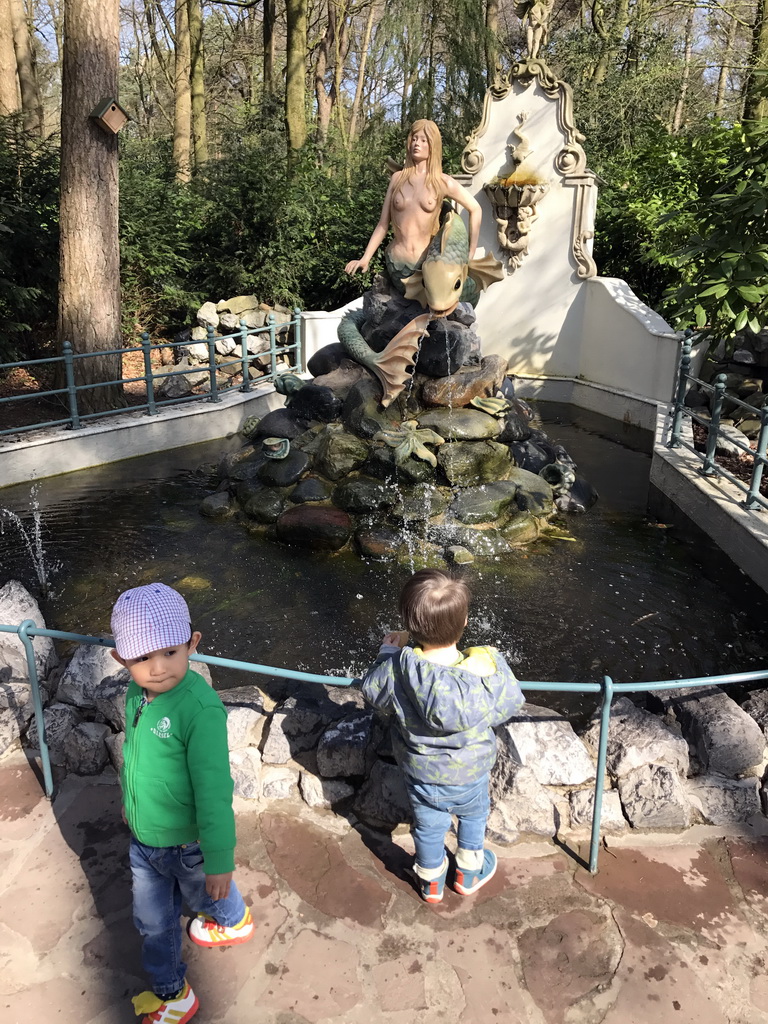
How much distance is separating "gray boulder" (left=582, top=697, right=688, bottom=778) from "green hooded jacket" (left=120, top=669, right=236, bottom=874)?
157 cm

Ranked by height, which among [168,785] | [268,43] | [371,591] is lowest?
[371,591]

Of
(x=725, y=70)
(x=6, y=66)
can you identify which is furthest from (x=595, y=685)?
(x=725, y=70)

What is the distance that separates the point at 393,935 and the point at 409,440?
4.54 metres

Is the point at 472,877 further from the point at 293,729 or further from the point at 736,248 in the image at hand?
the point at 736,248

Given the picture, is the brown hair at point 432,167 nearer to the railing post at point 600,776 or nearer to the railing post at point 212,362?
the railing post at point 212,362

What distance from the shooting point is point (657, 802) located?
2.71 meters

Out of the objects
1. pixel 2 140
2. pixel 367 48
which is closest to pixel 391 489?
pixel 2 140

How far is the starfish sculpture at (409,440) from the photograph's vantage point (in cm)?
633

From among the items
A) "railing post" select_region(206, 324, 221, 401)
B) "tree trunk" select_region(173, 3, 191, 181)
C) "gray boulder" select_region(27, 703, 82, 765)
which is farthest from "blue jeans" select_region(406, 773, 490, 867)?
"tree trunk" select_region(173, 3, 191, 181)

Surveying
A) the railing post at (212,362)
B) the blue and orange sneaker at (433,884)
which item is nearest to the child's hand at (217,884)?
the blue and orange sneaker at (433,884)

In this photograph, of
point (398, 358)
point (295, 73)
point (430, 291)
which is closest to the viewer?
point (430, 291)

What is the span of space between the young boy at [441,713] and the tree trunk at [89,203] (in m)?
7.81

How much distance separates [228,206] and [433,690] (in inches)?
496

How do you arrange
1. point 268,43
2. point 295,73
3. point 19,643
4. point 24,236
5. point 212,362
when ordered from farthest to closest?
point 268,43, point 295,73, point 24,236, point 212,362, point 19,643
